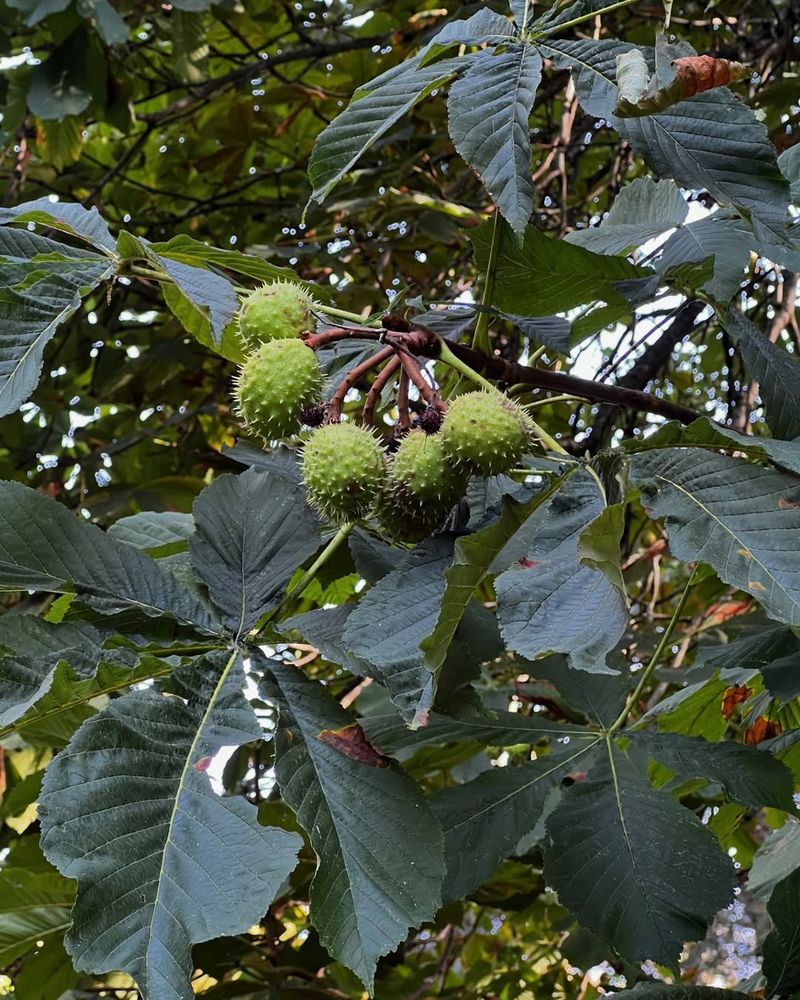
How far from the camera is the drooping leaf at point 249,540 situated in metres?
1.34

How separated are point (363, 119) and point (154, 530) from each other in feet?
2.47

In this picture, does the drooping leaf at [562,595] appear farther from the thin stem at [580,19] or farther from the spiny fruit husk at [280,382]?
the thin stem at [580,19]

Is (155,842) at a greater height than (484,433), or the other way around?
(484,433)

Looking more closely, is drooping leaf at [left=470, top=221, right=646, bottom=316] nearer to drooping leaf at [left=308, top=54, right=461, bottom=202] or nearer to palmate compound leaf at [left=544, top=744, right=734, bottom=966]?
drooping leaf at [left=308, top=54, right=461, bottom=202]

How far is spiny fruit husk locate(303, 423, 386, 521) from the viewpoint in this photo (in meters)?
1.24

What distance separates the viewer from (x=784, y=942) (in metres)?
1.40

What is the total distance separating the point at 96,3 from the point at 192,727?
260 centimetres

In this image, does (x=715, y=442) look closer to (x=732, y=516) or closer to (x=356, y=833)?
(x=732, y=516)

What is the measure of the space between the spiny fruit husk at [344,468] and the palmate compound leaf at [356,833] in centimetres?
26

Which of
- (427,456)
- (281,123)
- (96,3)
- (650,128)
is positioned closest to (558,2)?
(650,128)

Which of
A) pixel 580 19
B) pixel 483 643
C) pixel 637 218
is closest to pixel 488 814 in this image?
pixel 483 643

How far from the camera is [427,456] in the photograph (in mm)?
1209

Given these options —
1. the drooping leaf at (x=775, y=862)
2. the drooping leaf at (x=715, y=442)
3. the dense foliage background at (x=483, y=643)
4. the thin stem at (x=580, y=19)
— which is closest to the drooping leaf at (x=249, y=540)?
the dense foliage background at (x=483, y=643)

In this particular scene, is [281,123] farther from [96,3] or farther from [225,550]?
[225,550]
